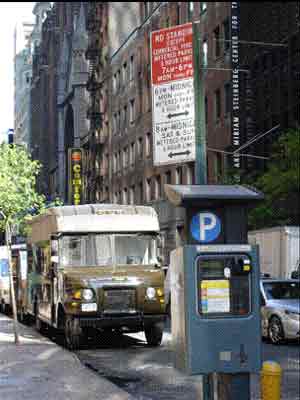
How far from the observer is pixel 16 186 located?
2092 cm

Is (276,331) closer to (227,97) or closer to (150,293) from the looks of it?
(150,293)

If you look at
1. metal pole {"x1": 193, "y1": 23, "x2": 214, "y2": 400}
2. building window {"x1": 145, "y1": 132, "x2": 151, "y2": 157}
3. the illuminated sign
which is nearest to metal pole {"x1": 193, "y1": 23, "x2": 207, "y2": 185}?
metal pole {"x1": 193, "y1": 23, "x2": 214, "y2": 400}

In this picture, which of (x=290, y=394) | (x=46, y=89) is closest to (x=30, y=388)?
(x=290, y=394)

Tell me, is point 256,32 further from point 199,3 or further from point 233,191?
point 233,191

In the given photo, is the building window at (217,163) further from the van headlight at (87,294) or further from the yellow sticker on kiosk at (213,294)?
the yellow sticker on kiosk at (213,294)

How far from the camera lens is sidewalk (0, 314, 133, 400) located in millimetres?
10477

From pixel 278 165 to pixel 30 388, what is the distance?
23974 mm

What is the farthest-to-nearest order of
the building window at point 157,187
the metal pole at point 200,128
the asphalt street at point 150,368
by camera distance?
the building window at point 157,187, the asphalt street at point 150,368, the metal pole at point 200,128

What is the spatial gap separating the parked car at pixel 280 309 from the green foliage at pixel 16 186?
6.08 metres

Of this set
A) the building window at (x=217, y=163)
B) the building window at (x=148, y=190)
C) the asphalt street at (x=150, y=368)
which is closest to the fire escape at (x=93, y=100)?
the building window at (x=217, y=163)

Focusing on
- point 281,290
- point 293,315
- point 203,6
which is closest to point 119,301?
point 293,315

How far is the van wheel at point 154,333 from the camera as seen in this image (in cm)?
1844

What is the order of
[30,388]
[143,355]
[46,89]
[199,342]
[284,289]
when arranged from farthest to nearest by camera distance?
[46,89]
[284,289]
[143,355]
[30,388]
[199,342]

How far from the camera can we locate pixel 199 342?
7.64 metres
